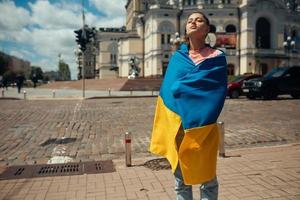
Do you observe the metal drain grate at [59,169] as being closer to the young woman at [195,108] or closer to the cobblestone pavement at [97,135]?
the cobblestone pavement at [97,135]

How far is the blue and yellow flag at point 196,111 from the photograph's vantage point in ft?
10.3

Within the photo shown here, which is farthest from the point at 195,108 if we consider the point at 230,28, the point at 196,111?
the point at 230,28

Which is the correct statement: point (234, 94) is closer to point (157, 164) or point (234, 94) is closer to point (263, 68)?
point (157, 164)

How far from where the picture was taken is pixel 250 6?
69.5 m

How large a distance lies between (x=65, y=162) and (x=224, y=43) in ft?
211

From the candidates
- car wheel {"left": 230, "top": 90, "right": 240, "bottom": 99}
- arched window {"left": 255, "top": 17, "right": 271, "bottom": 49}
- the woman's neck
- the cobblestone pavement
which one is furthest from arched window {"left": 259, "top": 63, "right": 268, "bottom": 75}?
the woman's neck

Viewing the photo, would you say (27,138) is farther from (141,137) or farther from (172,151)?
(172,151)

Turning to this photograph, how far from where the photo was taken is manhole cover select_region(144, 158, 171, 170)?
20.9ft

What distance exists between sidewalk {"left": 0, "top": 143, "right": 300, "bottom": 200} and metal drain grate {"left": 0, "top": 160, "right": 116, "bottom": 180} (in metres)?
0.26

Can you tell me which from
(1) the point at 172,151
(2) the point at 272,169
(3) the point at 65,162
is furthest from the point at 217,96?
(3) the point at 65,162

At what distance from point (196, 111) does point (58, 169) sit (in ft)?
13.8

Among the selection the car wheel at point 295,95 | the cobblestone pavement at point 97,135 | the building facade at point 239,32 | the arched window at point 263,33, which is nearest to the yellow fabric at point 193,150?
the cobblestone pavement at point 97,135

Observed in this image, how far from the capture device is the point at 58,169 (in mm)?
6648

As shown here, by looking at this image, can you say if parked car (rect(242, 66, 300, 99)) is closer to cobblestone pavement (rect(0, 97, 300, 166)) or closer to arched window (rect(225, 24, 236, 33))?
cobblestone pavement (rect(0, 97, 300, 166))
